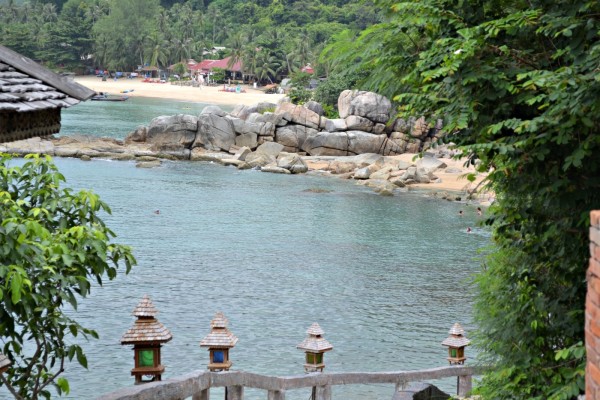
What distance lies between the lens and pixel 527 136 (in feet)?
25.6

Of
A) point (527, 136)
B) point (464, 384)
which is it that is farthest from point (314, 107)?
point (527, 136)

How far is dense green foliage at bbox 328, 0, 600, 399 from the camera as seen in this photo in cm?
741

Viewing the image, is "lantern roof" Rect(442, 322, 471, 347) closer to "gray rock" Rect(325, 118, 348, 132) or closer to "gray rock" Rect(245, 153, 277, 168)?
"gray rock" Rect(245, 153, 277, 168)

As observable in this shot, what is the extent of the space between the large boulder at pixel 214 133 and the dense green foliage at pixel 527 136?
50.8 meters

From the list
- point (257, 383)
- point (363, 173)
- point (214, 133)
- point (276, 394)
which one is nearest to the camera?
point (257, 383)

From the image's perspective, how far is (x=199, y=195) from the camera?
149 feet

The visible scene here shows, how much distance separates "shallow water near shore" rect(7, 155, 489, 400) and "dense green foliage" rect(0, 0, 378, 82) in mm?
68478

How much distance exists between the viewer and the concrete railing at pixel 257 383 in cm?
803

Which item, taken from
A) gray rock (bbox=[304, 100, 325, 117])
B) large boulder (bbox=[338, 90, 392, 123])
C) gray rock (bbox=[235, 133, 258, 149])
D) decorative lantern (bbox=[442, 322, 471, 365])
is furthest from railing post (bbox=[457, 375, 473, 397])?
gray rock (bbox=[304, 100, 325, 117])

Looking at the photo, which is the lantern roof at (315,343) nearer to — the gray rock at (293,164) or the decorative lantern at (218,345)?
the decorative lantern at (218,345)

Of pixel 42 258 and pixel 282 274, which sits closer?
pixel 42 258

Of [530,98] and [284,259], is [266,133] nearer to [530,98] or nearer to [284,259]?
[284,259]

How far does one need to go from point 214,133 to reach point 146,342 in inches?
2029

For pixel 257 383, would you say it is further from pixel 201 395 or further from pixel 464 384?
pixel 464 384
